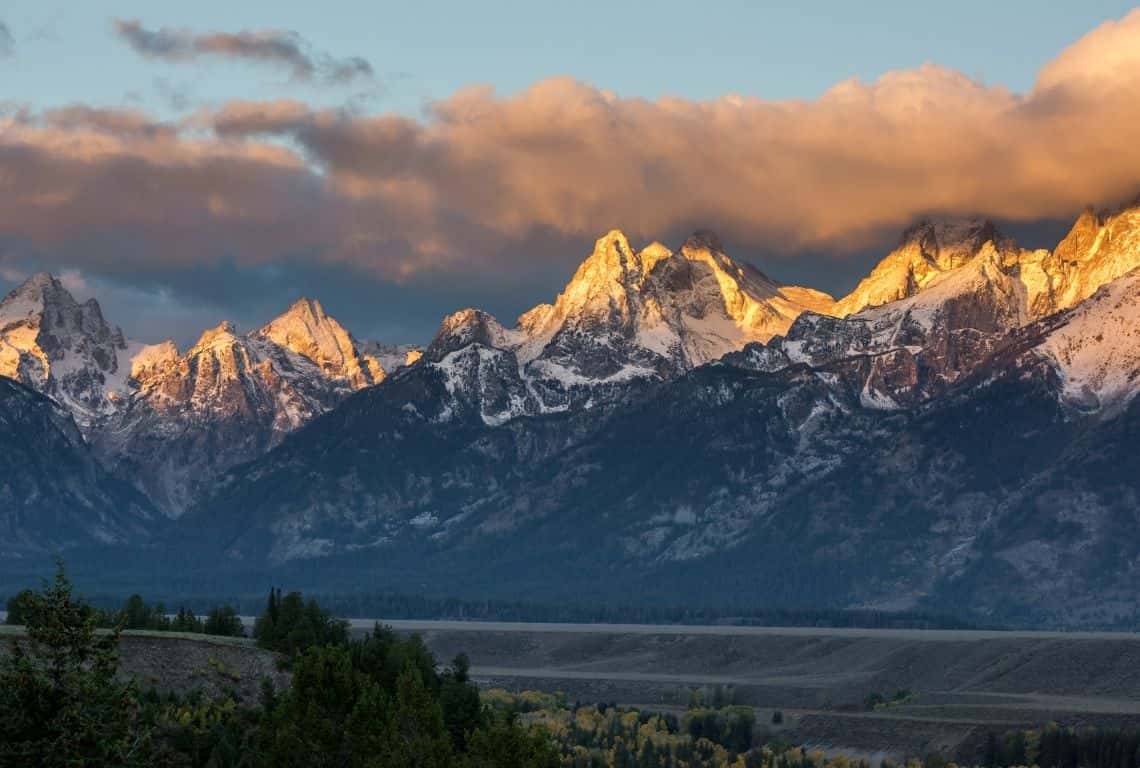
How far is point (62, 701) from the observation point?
79875 millimetres

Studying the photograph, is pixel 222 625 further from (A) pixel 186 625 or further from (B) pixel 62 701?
(B) pixel 62 701

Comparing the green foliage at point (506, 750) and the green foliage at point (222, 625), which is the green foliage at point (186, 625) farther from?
the green foliage at point (506, 750)

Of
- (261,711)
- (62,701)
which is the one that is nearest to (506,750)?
(261,711)

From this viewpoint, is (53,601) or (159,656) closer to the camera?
(53,601)

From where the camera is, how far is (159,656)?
147m

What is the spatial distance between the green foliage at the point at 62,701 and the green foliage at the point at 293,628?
233 feet

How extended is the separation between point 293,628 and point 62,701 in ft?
289

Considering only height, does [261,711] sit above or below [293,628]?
below

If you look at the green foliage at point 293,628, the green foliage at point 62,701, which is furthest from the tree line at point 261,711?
the green foliage at point 293,628

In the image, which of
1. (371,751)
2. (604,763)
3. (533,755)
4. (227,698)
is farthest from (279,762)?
(604,763)

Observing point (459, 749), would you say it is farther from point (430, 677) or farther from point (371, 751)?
point (371, 751)

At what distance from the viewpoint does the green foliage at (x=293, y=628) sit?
163 metres

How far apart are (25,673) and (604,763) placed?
11528 cm

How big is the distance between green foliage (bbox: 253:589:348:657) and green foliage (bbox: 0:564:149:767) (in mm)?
70951
